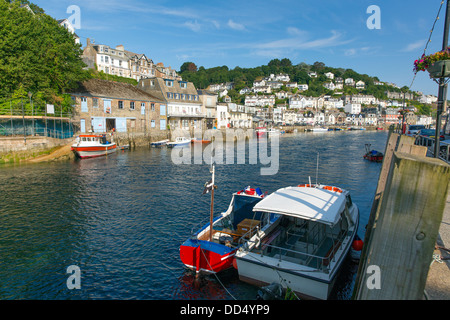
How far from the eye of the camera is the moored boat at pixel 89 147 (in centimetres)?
4019

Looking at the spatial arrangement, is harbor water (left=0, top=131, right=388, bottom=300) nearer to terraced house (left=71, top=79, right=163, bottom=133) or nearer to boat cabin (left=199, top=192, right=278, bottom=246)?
boat cabin (left=199, top=192, right=278, bottom=246)

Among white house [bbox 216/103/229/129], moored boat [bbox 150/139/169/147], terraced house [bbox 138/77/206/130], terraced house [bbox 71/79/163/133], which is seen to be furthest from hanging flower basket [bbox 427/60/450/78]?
white house [bbox 216/103/229/129]

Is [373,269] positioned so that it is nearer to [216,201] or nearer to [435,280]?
[435,280]

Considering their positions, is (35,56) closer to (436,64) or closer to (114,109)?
(114,109)

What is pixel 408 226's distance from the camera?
4.04m

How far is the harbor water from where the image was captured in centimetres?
1170

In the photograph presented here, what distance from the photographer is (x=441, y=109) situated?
9.24 m

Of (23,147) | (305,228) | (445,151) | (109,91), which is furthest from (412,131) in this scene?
(23,147)

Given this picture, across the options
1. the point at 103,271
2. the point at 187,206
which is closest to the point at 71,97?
the point at 187,206

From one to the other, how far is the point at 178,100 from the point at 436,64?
6444cm

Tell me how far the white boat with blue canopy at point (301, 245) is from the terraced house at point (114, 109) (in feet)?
147

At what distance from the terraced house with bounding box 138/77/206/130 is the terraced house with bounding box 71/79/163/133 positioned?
2.84 meters

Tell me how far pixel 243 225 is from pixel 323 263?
15.1 feet

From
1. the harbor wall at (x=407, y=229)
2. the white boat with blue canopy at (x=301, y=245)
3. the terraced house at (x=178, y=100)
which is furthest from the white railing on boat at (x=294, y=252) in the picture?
the terraced house at (x=178, y=100)
